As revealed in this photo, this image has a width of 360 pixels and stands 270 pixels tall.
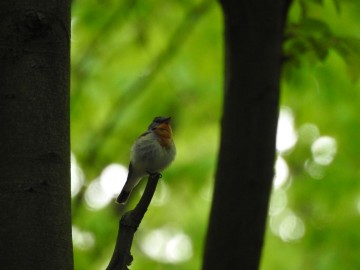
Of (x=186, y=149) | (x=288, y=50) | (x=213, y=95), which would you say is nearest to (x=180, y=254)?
(x=186, y=149)

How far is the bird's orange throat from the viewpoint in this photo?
14.8 ft

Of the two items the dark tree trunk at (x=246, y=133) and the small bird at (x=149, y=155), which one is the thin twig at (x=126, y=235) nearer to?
the dark tree trunk at (x=246, y=133)

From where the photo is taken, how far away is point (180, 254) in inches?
429

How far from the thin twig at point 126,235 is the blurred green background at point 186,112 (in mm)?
4024

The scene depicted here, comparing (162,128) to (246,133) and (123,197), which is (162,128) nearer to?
(123,197)

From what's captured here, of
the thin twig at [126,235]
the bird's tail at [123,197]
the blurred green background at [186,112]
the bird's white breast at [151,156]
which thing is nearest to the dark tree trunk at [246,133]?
the bird's white breast at [151,156]

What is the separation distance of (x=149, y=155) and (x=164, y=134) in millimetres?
283

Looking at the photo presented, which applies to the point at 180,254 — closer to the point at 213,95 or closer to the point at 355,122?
the point at 213,95

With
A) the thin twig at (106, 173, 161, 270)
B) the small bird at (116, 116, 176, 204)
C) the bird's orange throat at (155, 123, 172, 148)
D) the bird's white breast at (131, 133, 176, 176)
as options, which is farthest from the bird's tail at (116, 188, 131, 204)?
the thin twig at (106, 173, 161, 270)

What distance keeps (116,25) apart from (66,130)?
4.68 meters

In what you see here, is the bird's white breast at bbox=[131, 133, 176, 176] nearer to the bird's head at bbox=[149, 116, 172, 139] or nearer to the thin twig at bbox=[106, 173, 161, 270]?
the bird's head at bbox=[149, 116, 172, 139]

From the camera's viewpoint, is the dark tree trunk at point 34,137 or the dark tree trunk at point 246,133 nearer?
the dark tree trunk at point 34,137

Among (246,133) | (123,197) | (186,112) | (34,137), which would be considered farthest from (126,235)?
(186,112)

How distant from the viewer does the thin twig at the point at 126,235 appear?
237 cm
